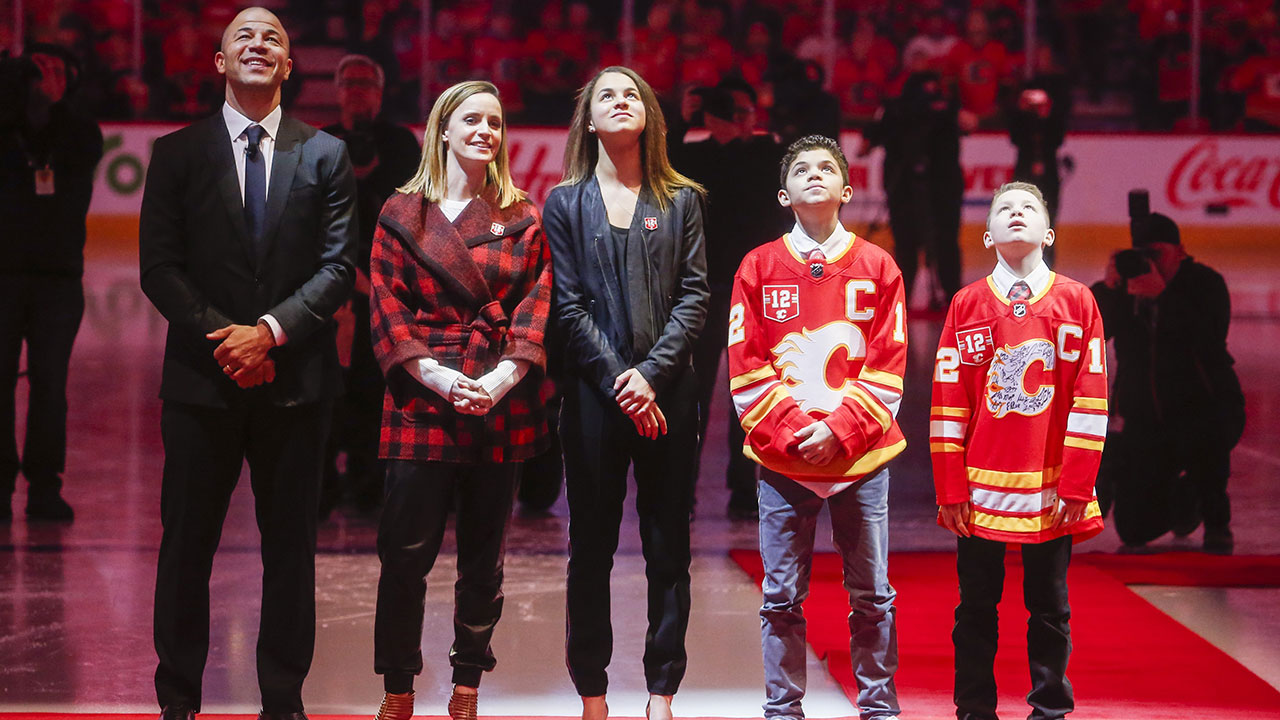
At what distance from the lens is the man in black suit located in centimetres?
337

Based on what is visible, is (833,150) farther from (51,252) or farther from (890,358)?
(51,252)

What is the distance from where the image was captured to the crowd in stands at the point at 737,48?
44.0ft

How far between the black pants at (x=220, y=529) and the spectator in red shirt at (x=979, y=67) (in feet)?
37.0

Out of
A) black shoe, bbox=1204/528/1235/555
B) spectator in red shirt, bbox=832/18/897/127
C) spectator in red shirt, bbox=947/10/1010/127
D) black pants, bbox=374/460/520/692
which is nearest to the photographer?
black pants, bbox=374/460/520/692

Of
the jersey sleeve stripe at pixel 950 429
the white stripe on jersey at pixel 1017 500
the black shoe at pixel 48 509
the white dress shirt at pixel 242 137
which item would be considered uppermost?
the white dress shirt at pixel 242 137

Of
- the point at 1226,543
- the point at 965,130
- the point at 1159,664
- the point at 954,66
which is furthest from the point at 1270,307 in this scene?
the point at 1159,664

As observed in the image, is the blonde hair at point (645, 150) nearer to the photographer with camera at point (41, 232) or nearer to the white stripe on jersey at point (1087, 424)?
the white stripe on jersey at point (1087, 424)

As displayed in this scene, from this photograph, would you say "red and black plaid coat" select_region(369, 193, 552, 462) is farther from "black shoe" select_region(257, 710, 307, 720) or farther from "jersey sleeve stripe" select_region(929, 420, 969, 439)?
"jersey sleeve stripe" select_region(929, 420, 969, 439)

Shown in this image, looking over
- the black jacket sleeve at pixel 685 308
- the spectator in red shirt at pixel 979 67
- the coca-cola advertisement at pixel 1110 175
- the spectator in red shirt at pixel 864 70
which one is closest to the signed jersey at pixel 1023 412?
the black jacket sleeve at pixel 685 308

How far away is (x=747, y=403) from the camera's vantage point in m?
3.40

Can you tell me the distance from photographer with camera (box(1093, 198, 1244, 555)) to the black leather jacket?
263cm

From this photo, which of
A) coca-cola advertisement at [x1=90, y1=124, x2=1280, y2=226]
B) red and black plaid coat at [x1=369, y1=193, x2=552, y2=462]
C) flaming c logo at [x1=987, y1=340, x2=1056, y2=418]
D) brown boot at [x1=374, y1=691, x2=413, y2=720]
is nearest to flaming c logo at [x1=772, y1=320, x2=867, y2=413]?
flaming c logo at [x1=987, y1=340, x2=1056, y2=418]

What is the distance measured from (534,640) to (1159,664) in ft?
5.82

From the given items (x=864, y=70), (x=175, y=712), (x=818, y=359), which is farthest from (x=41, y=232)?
(x=864, y=70)
